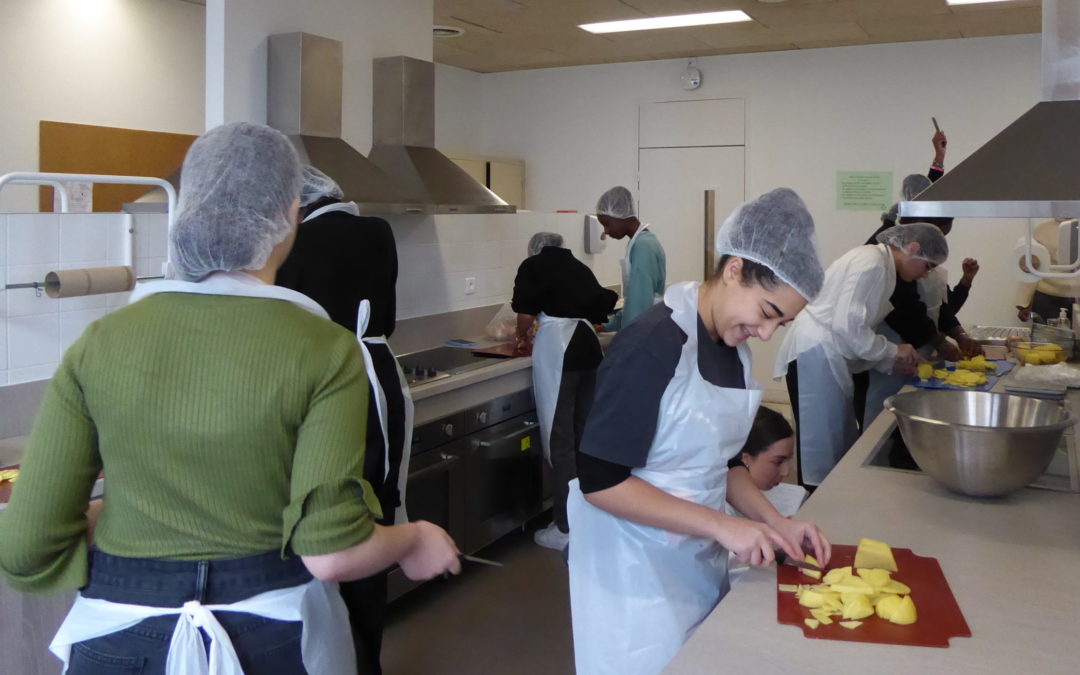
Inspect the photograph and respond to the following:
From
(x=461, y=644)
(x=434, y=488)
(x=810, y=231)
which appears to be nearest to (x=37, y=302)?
(x=434, y=488)

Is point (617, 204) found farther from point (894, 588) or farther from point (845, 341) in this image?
point (894, 588)

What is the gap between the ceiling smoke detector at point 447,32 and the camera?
17.2ft

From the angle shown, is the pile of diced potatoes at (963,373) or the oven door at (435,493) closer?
the oven door at (435,493)

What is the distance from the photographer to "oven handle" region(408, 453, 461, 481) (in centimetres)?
314

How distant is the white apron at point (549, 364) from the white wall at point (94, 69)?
245 cm

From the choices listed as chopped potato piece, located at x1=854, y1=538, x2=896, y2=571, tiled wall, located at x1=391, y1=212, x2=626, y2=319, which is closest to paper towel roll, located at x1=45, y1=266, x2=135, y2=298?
tiled wall, located at x1=391, y1=212, x2=626, y2=319

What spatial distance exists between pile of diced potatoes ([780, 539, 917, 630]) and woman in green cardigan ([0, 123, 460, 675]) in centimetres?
58

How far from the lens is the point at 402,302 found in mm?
3990

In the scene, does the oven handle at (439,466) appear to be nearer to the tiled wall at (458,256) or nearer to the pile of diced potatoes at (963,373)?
→ the tiled wall at (458,256)

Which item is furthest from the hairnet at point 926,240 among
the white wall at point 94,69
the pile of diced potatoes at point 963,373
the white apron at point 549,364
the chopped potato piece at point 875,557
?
the white wall at point 94,69

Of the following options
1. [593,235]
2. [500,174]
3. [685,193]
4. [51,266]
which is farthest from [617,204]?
[51,266]

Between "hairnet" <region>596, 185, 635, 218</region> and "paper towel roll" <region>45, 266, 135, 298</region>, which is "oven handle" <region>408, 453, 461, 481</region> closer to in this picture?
"paper towel roll" <region>45, 266, 135, 298</region>

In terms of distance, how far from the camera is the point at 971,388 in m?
3.20

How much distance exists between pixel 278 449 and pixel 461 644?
6.40 ft
